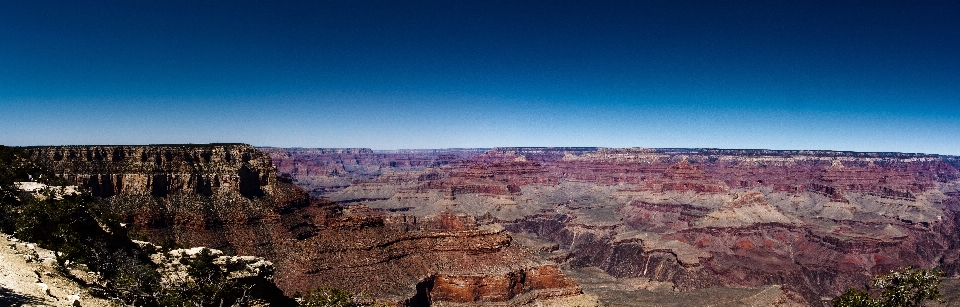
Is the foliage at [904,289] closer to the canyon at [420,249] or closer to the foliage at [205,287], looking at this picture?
the canyon at [420,249]

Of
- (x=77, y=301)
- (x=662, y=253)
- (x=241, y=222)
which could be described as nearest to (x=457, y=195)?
(x=662, y=253)

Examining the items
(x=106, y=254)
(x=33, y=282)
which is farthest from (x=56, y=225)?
(x=33, y=282)

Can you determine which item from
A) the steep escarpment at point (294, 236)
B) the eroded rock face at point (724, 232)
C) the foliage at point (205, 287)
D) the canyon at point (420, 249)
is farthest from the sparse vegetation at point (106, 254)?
the eroded rock face at point (724, 232)

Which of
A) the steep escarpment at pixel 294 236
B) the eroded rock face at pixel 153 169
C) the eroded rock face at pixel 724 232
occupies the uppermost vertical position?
the eroded rock face at pixel 153 169

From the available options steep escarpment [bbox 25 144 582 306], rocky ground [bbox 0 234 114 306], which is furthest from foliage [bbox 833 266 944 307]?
rocky ground [bbox 0 234 114 306]

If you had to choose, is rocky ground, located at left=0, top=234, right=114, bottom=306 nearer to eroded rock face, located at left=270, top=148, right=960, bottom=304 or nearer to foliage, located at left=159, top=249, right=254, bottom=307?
foliage, located at left=159, top=249, right=254, bottom=307

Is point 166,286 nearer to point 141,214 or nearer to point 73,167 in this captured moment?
point 141,214
